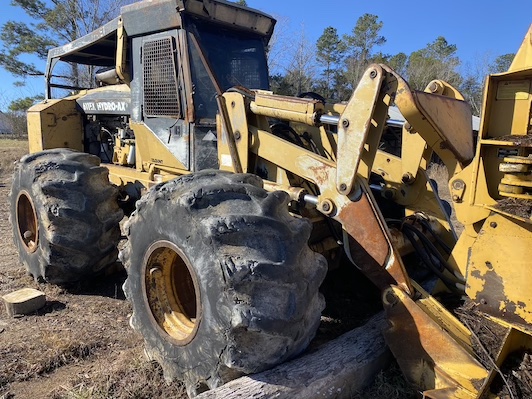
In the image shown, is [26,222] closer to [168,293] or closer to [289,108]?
[168,293]

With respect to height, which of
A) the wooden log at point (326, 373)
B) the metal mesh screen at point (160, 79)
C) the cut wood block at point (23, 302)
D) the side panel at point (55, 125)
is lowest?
the cut wood block at point (23, 302)

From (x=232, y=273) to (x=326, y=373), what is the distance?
878 millimetres

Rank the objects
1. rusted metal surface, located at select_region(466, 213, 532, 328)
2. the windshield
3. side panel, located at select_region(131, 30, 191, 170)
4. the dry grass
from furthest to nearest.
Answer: side panel, located at select_region(131, 30, 191, 170) < the windshield < the dry grass < rusted metal surface, located at select_region(466, 213, 532, 328)

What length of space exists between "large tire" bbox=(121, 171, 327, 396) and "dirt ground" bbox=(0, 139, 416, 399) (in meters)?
0.33

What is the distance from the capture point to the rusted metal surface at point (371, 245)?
9.93ft

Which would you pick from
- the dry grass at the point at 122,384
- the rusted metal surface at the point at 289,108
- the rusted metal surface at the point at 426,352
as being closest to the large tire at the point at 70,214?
the dry grass at the point at 122,384

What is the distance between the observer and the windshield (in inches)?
165

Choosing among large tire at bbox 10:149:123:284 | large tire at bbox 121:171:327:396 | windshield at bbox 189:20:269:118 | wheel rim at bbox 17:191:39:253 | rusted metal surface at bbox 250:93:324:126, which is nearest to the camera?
large tire at bbox 121:171:327:396

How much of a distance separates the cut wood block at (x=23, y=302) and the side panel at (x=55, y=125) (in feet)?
7.54

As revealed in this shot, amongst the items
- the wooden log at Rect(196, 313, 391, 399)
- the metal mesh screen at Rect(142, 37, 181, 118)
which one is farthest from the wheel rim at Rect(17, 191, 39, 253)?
the wooden log at Rect(196, 313, 391, 399)

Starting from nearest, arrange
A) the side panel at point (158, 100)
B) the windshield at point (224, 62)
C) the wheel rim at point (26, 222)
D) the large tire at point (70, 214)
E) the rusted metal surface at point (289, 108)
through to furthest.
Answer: the rusted metal surface at point (289, 108), the windshield at point (224, 62), the side panel at point (158, 100), the large tire at point (70, 214), the wheel rim at point (26, 222)

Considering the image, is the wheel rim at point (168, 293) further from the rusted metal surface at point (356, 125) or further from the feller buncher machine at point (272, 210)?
the rusted metal surface at point (356, 125)

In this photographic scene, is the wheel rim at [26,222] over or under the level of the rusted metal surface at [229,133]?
under

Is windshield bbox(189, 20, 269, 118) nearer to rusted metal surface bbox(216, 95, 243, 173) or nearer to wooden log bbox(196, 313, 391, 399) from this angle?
rusted metal surface bbox(216, 95, 243, 173)
